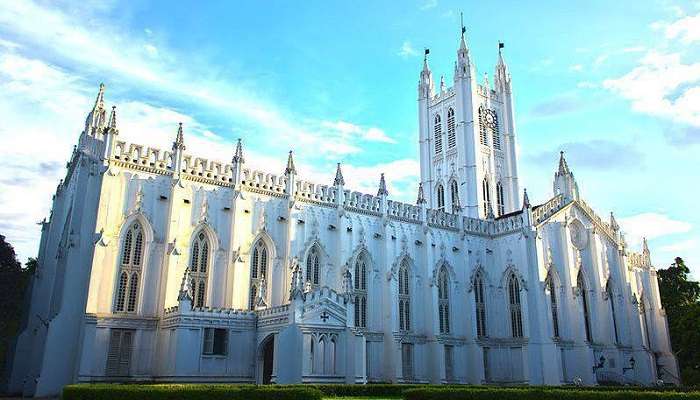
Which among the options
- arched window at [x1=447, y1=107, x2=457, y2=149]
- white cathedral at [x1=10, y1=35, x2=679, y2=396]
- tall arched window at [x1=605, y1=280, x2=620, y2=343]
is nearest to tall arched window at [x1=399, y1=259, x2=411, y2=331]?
white cathedral at [x1=10, y1=35, x2=679, y2=396]

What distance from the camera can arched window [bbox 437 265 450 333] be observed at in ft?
160

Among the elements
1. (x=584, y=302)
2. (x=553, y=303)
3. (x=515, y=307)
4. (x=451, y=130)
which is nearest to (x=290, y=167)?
(x=515, y=307)

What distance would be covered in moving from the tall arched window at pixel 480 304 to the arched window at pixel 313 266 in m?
16.4

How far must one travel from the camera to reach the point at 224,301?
123 ft

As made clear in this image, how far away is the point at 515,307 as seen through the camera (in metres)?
51.9

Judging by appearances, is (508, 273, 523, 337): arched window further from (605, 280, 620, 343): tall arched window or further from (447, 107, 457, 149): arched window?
(447, 107, 457, 149): arched window

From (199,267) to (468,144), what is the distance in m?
42.1

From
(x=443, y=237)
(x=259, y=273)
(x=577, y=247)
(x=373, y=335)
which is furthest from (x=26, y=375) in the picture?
(x=577, y=247)

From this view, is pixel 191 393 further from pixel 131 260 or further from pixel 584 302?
pixel 584 302

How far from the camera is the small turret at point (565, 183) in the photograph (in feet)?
188

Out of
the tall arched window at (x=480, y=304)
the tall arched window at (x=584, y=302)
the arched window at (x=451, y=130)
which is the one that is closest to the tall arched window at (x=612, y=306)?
the tall arched window at (x=584, y=302)

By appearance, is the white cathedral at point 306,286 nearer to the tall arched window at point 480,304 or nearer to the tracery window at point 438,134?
the tall arched window at point 480,304

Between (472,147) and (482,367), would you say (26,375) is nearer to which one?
(482,367)

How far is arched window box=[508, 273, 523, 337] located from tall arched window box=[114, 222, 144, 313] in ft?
104
